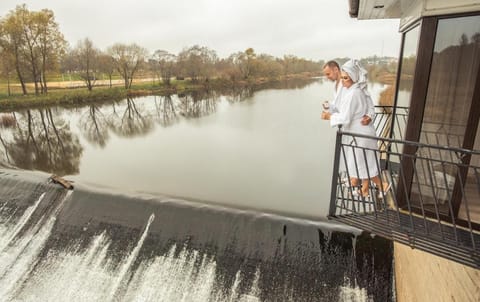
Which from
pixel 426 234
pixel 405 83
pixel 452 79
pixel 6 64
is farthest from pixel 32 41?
pixel 426 234

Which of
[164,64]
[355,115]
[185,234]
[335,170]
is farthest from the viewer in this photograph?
[164,64]

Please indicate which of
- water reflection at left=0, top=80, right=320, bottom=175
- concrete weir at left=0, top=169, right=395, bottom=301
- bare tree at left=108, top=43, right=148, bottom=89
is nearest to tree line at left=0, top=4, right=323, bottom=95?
bare tree at left=108, top=43, right=148, bottom=89

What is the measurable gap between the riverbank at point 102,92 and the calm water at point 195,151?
1.80 metres

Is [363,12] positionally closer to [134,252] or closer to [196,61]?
[134,252]

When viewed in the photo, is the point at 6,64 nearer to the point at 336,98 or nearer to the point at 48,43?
the point at 48,43

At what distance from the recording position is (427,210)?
2.79m

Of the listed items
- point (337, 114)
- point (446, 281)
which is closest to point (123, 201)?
point (337, 114)

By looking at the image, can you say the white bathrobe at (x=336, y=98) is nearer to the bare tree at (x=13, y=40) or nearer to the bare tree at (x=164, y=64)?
the bare tree at (x=13, y=40)

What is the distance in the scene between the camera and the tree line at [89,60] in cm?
2275

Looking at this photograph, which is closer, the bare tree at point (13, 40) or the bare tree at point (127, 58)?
the bare tree at point (13, 40)

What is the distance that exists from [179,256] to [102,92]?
22381 millimetres

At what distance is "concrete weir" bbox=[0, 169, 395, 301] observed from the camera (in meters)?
5.16

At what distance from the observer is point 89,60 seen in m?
28.4

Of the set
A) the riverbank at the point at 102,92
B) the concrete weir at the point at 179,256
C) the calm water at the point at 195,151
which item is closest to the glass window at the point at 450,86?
the concrete weir at the point at 179,256
